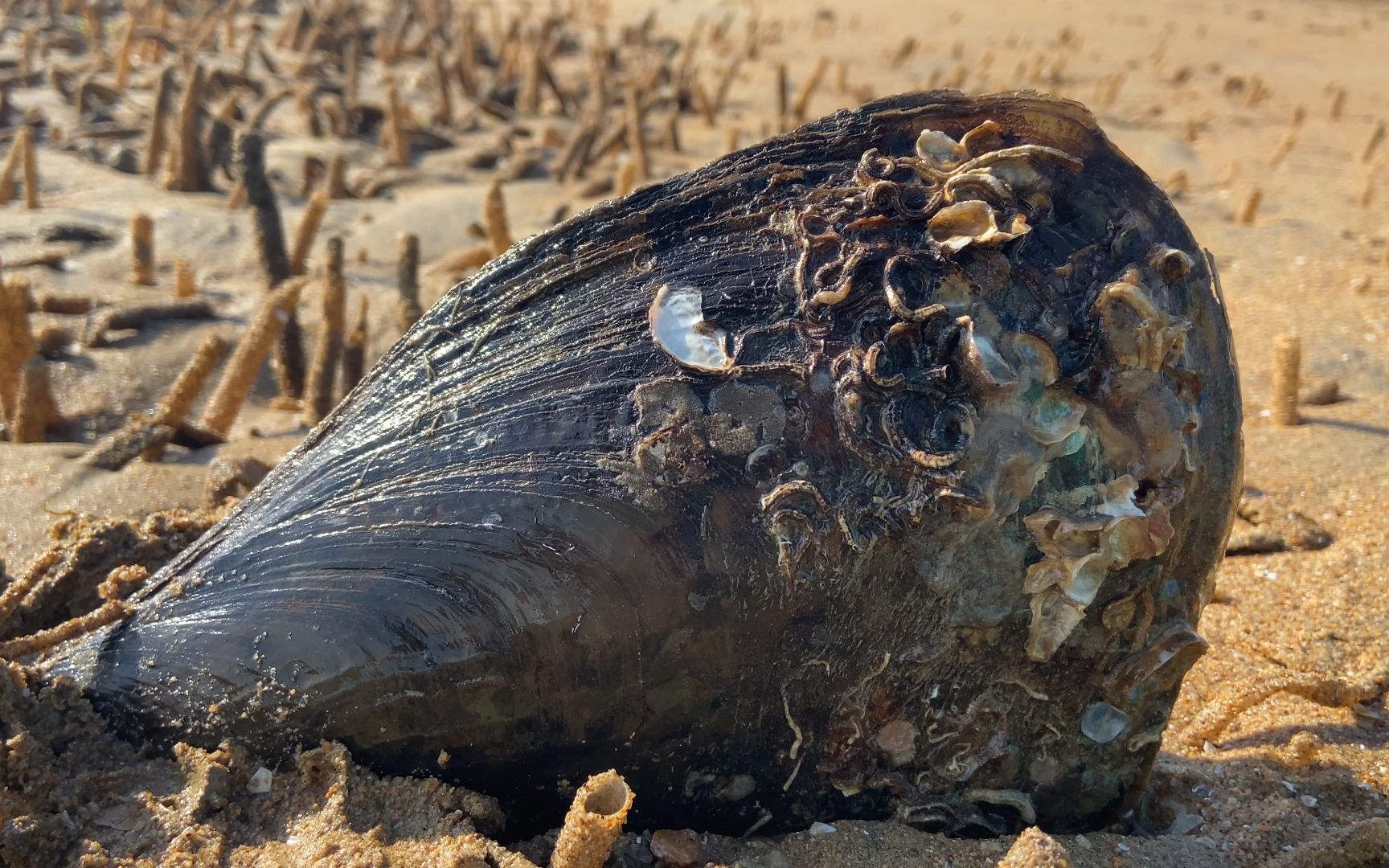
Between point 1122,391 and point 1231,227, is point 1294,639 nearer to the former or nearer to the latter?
point 1122,391

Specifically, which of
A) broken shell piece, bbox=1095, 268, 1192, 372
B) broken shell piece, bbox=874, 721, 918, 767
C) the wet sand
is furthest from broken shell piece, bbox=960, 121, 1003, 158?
the wet sand

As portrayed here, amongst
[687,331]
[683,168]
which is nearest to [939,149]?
[687,331]

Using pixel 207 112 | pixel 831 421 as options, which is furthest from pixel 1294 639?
pixel 207 112

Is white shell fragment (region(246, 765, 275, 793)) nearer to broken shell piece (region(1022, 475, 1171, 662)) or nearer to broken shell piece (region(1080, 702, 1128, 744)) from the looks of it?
broken shell piece (region(1022, 475, 1171, 662))

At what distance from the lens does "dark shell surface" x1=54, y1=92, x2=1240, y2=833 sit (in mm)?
1771

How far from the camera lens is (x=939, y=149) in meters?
1.88

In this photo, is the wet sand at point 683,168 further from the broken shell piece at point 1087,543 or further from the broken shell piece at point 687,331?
the broken shell piece at point 687,331

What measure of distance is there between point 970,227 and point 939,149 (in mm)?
179

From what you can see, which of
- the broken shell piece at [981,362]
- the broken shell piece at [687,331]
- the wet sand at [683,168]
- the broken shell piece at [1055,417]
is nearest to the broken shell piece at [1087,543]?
the broken shell piece at [1055,417]

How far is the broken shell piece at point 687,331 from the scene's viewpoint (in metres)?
1.81

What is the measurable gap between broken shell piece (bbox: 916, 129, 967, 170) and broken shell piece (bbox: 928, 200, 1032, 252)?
0.39 feet

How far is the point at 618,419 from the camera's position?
183 cm

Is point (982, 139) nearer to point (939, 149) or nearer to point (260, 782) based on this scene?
point (939, 149)

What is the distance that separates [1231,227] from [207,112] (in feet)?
26.1
